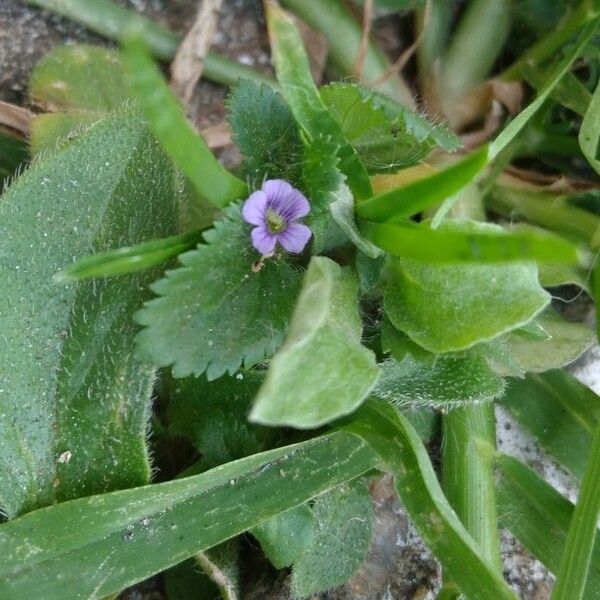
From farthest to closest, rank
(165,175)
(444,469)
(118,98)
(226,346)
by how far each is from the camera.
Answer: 1. (118,98)
2. (444,469)
3. (165,175)
4. (226,346)

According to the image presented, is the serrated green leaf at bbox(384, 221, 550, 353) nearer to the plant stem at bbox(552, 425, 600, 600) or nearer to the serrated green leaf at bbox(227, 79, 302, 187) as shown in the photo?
the serrated green leaf at bbox(227, 79, 302, 187)

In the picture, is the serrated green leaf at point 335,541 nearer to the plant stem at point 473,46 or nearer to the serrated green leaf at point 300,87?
the serrated green leaf at point 300,87

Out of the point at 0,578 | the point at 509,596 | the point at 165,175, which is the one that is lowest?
the point at 0,578

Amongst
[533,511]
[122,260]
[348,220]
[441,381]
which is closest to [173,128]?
[122,260]

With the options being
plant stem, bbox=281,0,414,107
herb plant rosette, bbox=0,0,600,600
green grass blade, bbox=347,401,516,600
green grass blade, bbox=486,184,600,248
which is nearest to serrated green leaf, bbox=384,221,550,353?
herb plant rosette, bbox=0,0,600,600

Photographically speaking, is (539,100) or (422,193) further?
(539,100)

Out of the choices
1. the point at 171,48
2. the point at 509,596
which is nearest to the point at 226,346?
the point at 509,596

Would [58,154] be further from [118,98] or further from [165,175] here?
[118,98]

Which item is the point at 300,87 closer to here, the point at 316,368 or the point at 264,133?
the point at 264,133
